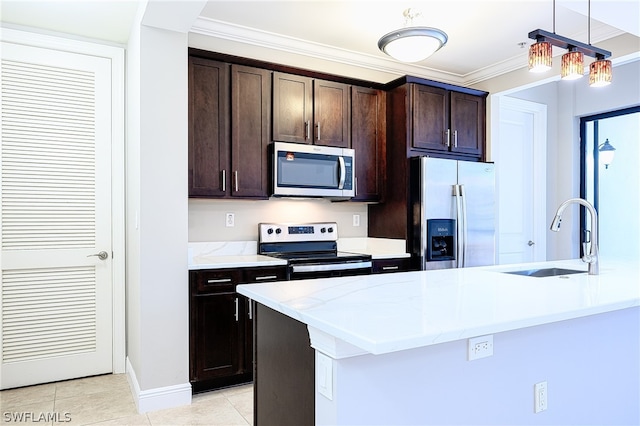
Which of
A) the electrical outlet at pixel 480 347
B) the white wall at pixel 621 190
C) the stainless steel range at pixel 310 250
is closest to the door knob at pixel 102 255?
the stainless steel range at pixel 310 250

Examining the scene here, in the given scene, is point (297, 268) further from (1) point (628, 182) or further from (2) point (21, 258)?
(1) point (628, 182)

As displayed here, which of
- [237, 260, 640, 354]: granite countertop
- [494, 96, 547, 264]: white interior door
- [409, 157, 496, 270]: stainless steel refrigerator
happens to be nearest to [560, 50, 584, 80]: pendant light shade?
[237, 260, 640, 354]: granite countertop

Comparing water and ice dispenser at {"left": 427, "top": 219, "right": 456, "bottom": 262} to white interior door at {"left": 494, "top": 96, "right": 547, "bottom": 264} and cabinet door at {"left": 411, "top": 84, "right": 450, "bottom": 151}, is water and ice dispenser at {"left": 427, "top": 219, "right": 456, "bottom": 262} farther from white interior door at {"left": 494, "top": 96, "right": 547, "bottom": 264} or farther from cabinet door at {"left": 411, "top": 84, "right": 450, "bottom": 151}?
white interior door at {"left": 494, "top": 96, "right": 547, "bottom": 264}

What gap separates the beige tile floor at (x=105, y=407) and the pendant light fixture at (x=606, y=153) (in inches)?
173

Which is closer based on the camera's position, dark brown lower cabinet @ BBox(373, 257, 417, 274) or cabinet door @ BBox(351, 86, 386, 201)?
dark brown lower cabinet @ BBox(373, 257, 417, 274)

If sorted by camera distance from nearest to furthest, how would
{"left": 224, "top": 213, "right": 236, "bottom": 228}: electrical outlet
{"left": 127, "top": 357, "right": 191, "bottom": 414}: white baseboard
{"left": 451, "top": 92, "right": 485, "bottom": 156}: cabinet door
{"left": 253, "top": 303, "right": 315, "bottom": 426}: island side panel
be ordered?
{"left": 253, "top": 303, "right": 315, "bottom": 426}: island side panel, {"left": 127, "top": 357, "right": 191, "bottom": 414}: white baseboard, {"left": 224, "top": 213, "right": 236, "bottom": 228}: electrical outlet, {"left": 451, "top": 92, "right": 485, "bottom": 156}: cabinet door

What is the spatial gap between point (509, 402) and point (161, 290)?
2.05 metres

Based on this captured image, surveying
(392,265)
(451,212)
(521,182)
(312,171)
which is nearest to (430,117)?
(451,212)

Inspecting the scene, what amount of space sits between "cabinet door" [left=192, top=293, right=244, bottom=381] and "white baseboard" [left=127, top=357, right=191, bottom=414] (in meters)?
0.12

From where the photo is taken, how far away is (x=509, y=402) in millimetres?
1756

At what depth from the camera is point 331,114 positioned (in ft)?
12.5

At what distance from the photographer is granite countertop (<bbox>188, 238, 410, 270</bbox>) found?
10.0 ft

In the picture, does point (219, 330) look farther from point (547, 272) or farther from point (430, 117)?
point (430, 117)

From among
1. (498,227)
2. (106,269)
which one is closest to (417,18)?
(498,227)
